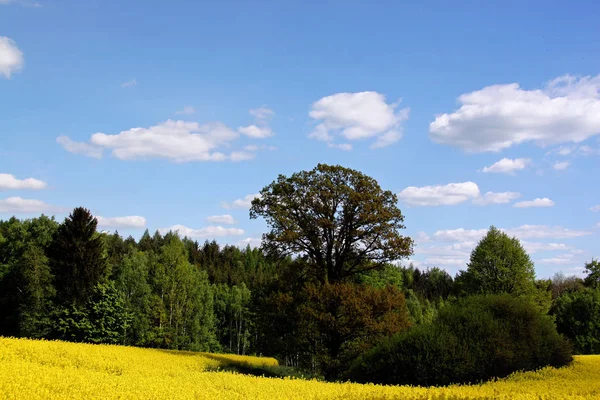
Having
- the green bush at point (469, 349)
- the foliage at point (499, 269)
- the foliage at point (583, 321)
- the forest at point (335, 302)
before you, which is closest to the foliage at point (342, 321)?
the forest at point (335, 302)

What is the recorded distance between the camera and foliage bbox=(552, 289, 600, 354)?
5853cm

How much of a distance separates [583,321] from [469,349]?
149 feet

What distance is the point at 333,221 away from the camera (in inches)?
1281

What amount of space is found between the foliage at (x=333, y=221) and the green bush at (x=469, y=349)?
6779 mm

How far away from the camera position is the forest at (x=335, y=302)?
25.5 m

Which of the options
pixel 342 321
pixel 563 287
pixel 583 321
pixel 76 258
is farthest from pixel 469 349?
pixel 563 287

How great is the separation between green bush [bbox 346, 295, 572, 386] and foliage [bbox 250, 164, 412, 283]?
6779mm

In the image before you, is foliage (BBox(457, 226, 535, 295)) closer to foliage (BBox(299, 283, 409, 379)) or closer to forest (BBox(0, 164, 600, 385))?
forest (BBox(0, 164, 600, 385))

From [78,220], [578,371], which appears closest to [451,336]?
[578,371]

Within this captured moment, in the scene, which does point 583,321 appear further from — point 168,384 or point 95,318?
point 168,384

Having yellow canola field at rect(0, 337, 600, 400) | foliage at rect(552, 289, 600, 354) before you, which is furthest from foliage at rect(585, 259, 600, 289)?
yellow canola field at rect(0, 337, 600, 400)

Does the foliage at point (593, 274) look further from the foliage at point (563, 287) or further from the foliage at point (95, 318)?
the foliage at point (95, 318)

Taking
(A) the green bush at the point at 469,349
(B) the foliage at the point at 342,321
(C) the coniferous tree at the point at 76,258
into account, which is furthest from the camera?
(C) the coniferous tree at the point at 76,258

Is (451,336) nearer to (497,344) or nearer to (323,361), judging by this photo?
(497,344)
